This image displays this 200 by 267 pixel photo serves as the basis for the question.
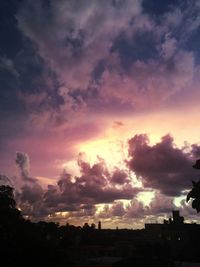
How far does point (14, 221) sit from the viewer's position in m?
32.4

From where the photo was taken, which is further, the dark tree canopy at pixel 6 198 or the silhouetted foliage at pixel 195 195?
the dark tree canopy at pixel 6 198

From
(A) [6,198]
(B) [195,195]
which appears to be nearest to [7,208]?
(A) [6,198]

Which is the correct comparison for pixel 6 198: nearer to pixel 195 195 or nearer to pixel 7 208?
pixel 7 208

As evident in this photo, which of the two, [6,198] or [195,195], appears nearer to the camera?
[195,195]

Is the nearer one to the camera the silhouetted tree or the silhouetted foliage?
the silhouetted foliage

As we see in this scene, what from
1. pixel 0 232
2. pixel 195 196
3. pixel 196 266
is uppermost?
pixel 195 196

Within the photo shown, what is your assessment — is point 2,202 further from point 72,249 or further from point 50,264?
point 72,249

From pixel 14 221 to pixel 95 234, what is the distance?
56807 mm

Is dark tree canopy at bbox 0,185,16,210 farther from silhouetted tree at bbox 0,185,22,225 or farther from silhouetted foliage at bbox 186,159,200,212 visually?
silhouetted foliage at bbox 186,159,200,212

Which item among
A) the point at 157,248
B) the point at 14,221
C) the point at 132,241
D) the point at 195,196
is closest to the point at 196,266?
the point at 157,248

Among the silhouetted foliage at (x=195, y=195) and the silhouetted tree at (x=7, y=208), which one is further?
the silhouetted tree at (x=7, y=208)

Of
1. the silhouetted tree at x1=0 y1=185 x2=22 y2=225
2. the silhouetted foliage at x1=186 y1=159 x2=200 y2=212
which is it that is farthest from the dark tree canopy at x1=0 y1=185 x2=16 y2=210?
the silhouetted foliage at x1=186 y1=159 x2=200 y2=212

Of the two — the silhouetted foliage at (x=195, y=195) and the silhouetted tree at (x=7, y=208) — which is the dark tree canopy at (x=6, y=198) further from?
the silhouetted foliage at (x=195, y=195)

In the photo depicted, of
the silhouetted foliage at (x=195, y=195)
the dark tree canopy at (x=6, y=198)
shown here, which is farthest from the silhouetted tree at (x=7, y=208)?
the silhouetted foliage at (x=195, y=195)
